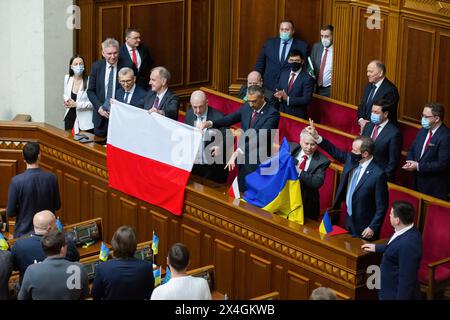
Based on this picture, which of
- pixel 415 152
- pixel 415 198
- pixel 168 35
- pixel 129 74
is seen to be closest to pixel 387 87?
pixel 415 152

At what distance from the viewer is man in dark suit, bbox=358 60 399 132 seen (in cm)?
1057

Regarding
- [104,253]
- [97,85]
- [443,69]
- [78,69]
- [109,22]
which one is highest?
[109,22]

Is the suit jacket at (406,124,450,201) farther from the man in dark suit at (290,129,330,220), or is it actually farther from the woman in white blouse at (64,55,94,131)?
the woman in white blouse at (64,55,94,131)

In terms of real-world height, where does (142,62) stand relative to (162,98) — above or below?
above

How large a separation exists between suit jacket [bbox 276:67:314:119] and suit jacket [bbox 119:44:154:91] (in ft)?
5.28

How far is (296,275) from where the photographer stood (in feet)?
28.4

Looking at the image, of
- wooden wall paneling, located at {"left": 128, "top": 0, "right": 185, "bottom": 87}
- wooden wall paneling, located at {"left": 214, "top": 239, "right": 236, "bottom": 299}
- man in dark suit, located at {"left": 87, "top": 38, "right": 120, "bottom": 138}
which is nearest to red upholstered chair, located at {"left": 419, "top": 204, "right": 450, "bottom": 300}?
wooden wall paneling, located at {"left": 214, "top": 239, "right": 236, "bottom": 299}

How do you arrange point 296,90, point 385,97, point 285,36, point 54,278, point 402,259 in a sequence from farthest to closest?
point 285,36 → point 296,90 → point 385,97 → point 402,259 → point 54,278

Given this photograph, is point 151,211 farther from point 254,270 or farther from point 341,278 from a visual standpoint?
point 341,278

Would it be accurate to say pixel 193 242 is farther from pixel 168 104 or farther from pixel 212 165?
pixel 168 104

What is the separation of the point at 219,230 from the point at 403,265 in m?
2.20

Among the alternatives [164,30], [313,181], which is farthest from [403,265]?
[164,30]

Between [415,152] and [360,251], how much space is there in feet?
6.93

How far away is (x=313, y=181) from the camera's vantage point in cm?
907
